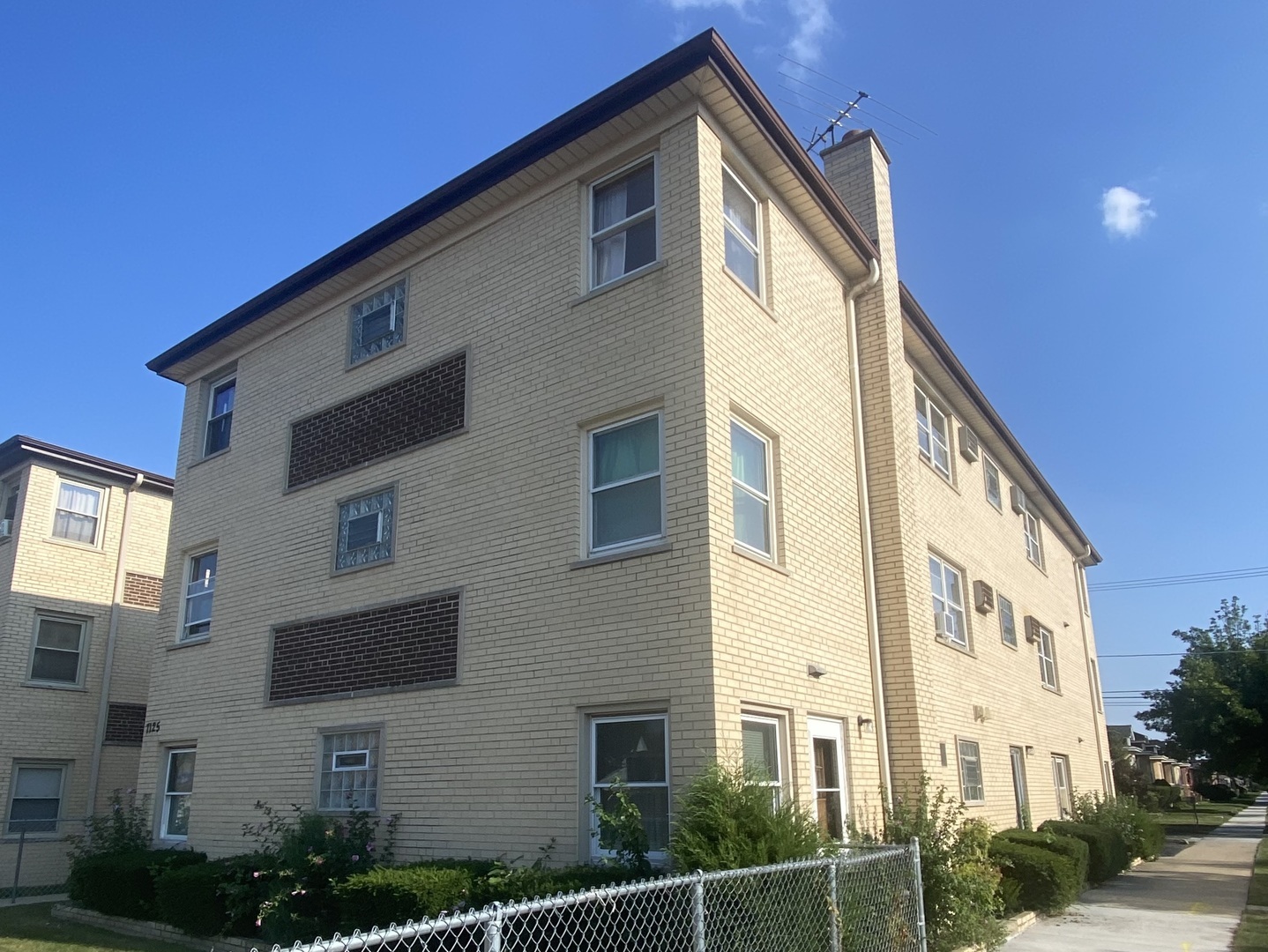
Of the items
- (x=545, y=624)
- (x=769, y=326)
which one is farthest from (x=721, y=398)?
(x=545, y=624)

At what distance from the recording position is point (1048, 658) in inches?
927

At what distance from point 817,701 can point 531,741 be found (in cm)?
312

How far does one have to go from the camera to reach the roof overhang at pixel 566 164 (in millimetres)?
10656

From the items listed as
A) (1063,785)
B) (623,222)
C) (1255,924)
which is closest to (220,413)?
(623,222)

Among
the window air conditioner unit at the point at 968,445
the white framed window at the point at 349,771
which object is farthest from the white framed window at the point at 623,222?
the window air conditioner unit at the point at 968,445

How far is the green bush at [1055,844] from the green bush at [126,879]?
11.1m

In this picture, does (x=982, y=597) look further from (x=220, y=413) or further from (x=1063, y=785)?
(x=220, y=413)

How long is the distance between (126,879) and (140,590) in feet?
36.1

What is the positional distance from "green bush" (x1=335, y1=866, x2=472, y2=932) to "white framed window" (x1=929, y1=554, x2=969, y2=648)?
337 inches

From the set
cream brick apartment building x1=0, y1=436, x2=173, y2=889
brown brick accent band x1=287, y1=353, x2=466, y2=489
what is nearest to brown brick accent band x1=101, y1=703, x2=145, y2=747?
cream brick apartment building x1=0, y1=436, x2=173, y2=889

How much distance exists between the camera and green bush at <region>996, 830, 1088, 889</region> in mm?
14305

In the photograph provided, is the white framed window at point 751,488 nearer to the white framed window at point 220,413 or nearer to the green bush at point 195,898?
the green bush at point 195,898

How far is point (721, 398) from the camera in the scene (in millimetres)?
10156

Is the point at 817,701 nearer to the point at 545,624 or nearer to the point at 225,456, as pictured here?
the point at 545,624
